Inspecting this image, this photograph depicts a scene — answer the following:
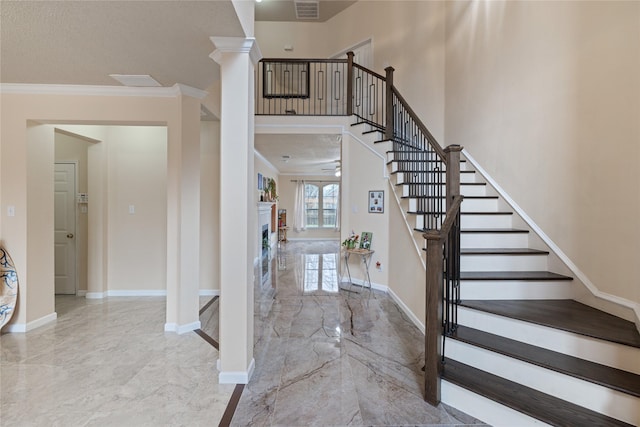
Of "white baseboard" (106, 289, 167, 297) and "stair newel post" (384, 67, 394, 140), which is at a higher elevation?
"stair newel post" (384, 67, 394, 140)

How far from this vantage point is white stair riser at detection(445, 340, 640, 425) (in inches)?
59.5

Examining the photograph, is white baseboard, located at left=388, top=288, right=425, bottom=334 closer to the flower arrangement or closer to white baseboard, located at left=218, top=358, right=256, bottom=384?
the flower arrangement

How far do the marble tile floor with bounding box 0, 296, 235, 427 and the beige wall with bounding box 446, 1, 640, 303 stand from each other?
2990mm

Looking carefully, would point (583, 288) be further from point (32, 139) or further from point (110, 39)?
point (32, 139)

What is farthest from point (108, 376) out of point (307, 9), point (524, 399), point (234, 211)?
point (307, 9)

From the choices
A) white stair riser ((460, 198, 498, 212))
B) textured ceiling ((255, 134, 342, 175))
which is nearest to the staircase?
white stair riser ((460, 198, 498, 212))

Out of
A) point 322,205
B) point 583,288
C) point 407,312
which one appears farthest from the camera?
point 322,205

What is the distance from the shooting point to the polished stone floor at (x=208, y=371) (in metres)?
1.85

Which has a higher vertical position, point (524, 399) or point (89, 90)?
point (89, 90)

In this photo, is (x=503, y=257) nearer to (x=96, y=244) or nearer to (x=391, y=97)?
(x=391, y=97)

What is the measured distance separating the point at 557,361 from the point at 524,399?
0.32 m

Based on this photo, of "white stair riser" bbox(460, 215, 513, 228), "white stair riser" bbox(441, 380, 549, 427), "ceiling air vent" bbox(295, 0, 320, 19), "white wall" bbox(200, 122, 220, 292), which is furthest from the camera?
"ceiling air vent" bbox(295, 0, 320, 19)

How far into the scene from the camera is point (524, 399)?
66.4 inches

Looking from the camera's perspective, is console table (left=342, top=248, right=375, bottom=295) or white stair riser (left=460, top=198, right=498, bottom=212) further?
console table (left=342, top=248, right=375, bottom=295)
